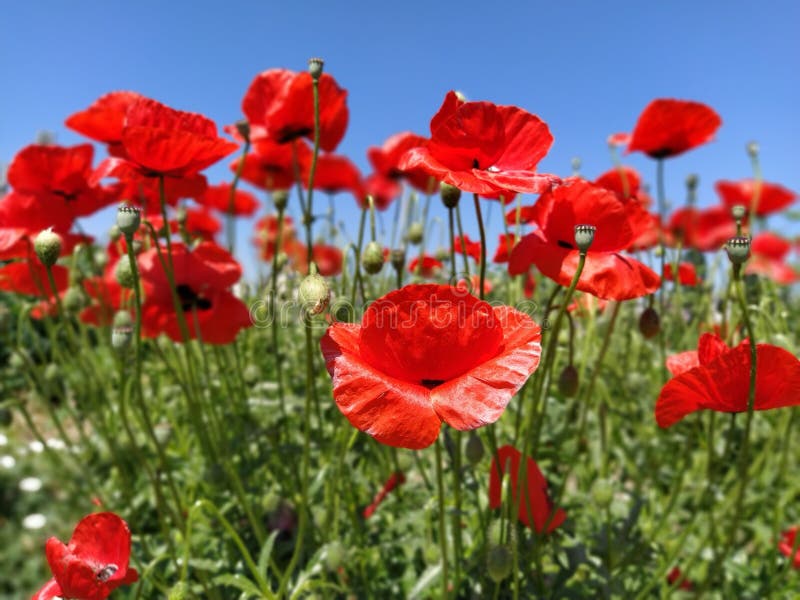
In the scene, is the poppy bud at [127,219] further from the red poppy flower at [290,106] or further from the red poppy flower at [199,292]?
the red poppy flower at [290,106]

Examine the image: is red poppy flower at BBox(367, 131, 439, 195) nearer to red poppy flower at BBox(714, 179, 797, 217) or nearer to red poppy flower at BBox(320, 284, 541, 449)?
red poppy flower at BBox(320, 284, 541, 449)

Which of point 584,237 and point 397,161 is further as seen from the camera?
point 397,161

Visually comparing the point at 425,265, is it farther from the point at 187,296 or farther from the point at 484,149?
the point at 484,149

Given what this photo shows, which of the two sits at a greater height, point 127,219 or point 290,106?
point 290,106

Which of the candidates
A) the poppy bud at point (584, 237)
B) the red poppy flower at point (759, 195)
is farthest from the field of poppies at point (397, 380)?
the red poppy flower at point (759, 195)

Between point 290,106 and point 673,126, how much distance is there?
1.08 m

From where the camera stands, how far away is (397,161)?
7.36 ft

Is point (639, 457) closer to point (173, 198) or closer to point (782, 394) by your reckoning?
point (782, 394)

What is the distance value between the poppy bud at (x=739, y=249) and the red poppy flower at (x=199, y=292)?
1.00 m

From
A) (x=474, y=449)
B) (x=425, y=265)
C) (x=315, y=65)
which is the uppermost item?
(x=315, y=65)

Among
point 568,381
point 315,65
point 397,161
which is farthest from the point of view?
point 397,161

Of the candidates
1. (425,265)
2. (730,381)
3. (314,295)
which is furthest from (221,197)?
(730,381)

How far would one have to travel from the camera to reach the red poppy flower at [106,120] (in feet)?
4.24

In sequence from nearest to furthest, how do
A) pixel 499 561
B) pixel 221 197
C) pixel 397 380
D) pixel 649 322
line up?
pixel 397 380, pixel 499 561, pixel 649 322, pixel 221 197
